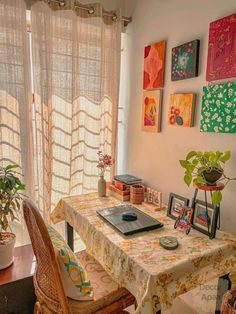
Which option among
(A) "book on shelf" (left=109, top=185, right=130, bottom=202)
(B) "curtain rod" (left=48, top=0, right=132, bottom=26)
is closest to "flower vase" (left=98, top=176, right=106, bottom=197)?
(A) "book on shelf" (left=109, top=185, right=130, bottom=202)

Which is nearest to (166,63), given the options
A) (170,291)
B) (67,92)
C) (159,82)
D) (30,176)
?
(159,82)

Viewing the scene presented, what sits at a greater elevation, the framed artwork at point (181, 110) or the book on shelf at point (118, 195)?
the framed artwork at point (181, 110)

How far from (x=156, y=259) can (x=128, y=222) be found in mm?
374

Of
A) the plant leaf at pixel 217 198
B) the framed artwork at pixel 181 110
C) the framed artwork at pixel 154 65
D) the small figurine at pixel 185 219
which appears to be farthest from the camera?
the framed artwork at pixel 154 65

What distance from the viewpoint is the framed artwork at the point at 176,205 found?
1538 mm

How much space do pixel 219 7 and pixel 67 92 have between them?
125 centimetres

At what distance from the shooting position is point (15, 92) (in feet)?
6.04

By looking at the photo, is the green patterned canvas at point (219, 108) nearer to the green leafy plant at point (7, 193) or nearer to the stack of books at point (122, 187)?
the stack of books at point (122, 187)

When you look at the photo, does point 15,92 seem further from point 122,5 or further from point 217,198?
point 217,198

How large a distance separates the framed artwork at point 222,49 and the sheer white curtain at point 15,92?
4.39 ft

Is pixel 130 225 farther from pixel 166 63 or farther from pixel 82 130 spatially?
pixel 166 63

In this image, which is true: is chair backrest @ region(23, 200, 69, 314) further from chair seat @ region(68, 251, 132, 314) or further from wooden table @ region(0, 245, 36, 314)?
wooden table @ region(0, 245, 36, 314)

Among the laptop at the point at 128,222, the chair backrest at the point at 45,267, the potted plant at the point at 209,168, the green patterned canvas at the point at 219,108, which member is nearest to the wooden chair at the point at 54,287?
the chair backrest at the point at 45,267

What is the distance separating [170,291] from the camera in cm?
109
